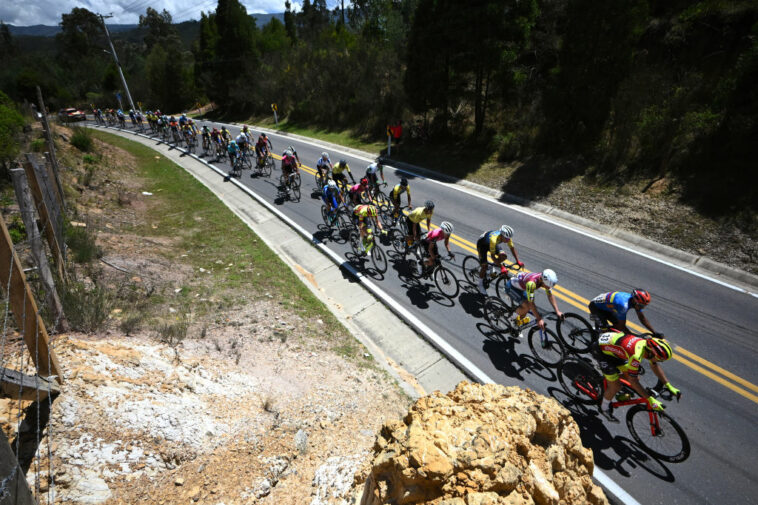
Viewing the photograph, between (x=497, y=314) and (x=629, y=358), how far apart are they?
9.22ft

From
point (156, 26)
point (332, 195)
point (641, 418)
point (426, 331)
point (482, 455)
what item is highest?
point (156, 26)

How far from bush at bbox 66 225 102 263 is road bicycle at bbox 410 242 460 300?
761 centimetres

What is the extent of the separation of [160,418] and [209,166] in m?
19.3

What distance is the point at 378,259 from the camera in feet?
33.3

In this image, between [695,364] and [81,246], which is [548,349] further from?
[81,246]

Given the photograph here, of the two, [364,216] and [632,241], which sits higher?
[364,216]

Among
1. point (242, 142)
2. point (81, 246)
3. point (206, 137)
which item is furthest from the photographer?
point (206, 137)

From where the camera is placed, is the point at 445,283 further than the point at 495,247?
Yes

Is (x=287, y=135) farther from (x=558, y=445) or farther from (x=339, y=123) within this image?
(x=558, y=445)

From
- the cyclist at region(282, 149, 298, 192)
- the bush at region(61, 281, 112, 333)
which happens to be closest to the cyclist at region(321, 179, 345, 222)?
the cyclist at region(282, 149, 298, 192)

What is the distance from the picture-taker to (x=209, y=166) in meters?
21.0

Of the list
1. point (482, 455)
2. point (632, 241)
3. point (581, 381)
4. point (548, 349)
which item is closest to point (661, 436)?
point (581, 381)

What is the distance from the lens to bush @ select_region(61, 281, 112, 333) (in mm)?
5629

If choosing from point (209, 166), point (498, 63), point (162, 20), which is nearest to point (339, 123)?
point (209, 166)
